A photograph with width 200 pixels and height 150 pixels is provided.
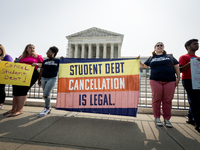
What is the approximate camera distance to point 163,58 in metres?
2.28

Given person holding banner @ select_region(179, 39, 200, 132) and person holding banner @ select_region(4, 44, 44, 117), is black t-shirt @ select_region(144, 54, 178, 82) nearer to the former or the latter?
person holding banner @ select_region(179, 39, 200, 132)

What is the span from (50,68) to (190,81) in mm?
3350

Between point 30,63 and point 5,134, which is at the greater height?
point 30,63

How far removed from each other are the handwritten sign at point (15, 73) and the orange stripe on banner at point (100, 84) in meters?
0.85

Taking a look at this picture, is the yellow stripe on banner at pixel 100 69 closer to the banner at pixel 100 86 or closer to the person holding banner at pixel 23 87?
the banner at pixel 100 86

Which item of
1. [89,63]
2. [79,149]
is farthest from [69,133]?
[89,63]

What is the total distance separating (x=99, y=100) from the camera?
247cm

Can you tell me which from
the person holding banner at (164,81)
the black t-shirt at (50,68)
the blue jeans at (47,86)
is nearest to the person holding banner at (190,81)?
the person holding banner at (164,81)

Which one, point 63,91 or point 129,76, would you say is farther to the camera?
point 63,91

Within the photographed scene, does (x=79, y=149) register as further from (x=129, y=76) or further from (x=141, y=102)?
(x=141, y=102)

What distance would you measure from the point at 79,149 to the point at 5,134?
1.26 metres

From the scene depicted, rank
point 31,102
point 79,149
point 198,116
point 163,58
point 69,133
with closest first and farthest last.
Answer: point 79,149
point 69,133
point 198,116
point 163,58
point 31,102

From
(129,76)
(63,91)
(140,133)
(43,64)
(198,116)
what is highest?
(43,64)

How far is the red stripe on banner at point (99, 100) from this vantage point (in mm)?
2387
